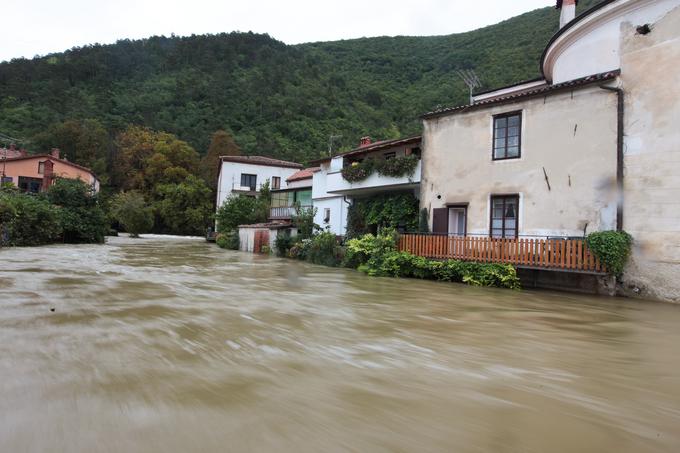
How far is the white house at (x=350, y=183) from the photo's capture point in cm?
1989

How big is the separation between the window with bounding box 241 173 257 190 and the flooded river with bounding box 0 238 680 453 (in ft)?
132

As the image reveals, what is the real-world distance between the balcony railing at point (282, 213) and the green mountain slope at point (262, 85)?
25789 millimetres

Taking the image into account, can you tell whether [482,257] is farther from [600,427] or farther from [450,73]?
[450,73]

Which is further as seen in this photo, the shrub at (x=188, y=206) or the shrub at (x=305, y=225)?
the shrub at (x=188, y=206)

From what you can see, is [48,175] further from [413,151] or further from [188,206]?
[413,151]

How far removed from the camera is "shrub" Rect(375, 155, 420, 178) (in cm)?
1886

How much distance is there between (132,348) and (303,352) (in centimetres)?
192

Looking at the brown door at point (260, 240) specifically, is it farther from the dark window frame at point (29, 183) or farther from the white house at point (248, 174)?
the dark window frame at point (29, 183)

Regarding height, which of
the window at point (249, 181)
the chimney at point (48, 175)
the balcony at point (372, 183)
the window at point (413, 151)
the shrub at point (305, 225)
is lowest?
the shrub at point (305, 225)

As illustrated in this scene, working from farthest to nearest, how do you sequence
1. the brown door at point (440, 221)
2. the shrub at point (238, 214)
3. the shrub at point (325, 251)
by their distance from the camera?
the shrub at point (238, 214), the shrub at point (325, 251), the brown door at point (440, 221)

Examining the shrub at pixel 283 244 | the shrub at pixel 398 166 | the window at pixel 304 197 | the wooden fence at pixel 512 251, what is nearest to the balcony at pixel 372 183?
the shrub at pixel 398 166

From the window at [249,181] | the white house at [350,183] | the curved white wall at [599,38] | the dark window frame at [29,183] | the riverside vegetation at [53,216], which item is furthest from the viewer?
the window at [249,181]

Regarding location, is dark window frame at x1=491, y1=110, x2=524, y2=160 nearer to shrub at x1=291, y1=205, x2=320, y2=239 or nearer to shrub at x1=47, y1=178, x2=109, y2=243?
shrub at x1=291, y1=205, x2=320, y2=239

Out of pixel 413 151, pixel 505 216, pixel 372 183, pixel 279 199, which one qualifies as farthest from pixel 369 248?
pixel 279 199
